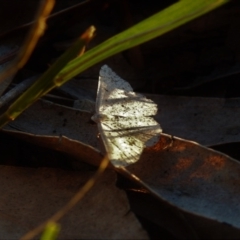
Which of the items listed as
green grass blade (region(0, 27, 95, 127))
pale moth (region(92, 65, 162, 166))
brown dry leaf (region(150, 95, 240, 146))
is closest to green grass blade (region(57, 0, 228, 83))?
green grass blade (region(0, 27, 95, 127))

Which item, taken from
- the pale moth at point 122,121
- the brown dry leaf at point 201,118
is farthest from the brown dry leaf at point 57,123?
the brown dry leaf at point 201,118

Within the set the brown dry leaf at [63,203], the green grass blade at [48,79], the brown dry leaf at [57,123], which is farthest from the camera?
the brown dry leaf at [57,123]

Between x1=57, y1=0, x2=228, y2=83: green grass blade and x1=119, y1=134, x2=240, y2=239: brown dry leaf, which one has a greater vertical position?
x1=57, y1=0, x2=228, y2=83: green grass blade

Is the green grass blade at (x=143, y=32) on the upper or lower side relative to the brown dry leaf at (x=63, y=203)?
upper

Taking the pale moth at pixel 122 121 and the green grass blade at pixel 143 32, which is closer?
the green grass blade at pixel 143 32

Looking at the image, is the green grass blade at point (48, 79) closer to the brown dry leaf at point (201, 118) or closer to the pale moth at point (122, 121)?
the pale moth at point (122, 121)

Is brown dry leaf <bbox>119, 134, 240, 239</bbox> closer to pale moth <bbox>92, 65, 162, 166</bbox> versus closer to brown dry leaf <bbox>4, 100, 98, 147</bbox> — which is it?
pale moth <bbox>92, 65, 162, 166</bbox>
